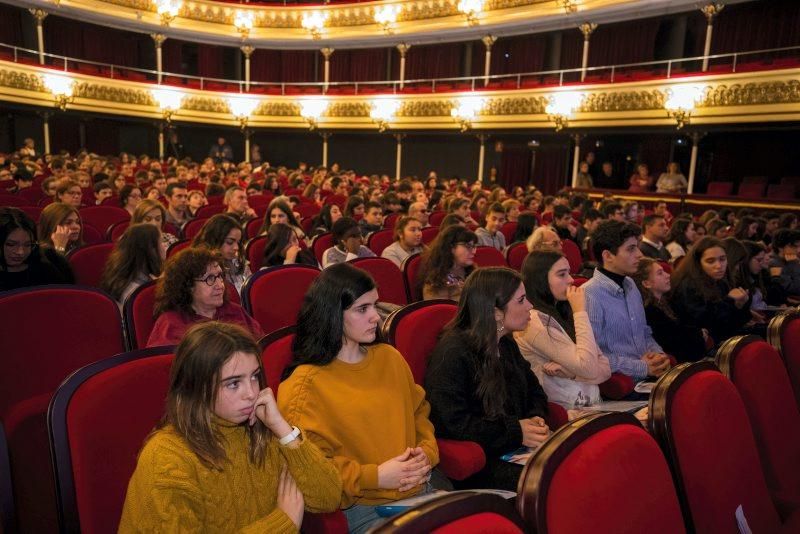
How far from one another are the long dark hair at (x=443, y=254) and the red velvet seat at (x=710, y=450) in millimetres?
2410

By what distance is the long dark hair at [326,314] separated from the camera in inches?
83.1

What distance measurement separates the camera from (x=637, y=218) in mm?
9531

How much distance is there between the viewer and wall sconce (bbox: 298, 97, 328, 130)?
2398 centimetres

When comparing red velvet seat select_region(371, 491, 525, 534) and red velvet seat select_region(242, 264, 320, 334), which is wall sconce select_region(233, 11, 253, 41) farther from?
red velvet seat select_region(371, 491, 525, 534)

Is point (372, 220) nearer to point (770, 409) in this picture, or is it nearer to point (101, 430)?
point (770, 409)

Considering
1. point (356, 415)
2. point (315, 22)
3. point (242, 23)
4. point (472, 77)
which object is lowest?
point (356, 415)

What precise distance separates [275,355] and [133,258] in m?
Answer: 1.59

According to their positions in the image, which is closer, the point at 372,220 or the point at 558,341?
the point at 558,341

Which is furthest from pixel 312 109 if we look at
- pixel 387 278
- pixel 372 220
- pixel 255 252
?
pixel 387 278

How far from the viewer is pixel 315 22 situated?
80.9 feet

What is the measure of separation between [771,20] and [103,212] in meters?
16.4

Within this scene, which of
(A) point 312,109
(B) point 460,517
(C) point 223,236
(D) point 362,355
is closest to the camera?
(B) point 460,517

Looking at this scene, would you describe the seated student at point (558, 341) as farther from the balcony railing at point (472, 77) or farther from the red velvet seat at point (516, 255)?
the balcony railing at point (472, 77)

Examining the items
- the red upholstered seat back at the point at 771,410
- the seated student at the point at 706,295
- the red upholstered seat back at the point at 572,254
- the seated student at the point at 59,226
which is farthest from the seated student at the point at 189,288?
the red upholstered seat back at the point at 572,254
